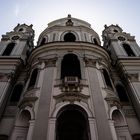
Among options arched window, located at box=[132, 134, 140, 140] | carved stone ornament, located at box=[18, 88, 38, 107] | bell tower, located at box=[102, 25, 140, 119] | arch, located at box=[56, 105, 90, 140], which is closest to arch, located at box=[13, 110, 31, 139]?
carved stone ornament, located at box=[18, 88, 38, 107]

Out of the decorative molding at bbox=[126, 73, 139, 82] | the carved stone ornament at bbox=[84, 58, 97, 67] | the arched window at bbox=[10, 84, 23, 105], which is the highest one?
the carved stone ornament at bbox=[84, 58, 97, 67]

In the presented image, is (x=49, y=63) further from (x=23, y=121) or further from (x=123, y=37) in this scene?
(x=123, y=37)

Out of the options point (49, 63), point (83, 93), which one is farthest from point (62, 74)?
point (83, 93)

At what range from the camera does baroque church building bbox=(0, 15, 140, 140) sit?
11.4 metres

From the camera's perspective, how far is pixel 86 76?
46.5 feet

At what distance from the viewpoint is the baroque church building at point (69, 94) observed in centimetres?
1144

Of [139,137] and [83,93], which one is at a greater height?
[83,93]

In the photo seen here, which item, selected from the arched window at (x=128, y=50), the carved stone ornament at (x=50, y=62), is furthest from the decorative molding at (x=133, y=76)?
the carved stone ornament at (x=50, y=62)

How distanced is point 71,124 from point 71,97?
8.52ft

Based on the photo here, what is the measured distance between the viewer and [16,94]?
16.0m

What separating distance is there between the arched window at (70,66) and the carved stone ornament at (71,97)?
6.82 feet

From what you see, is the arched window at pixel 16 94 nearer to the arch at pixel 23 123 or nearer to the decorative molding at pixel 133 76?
the arch at pixel 23 123

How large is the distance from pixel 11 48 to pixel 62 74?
9.74 metres

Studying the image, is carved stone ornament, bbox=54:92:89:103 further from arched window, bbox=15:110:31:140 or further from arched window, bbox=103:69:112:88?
arched window, bbox=103:69:112:88
